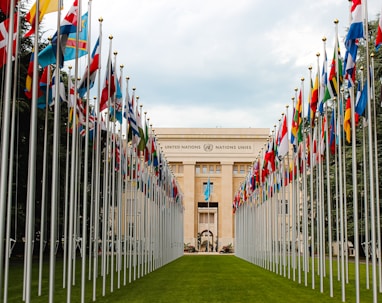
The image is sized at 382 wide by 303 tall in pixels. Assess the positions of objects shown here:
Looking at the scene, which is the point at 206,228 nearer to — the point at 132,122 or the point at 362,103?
the point at 132,122

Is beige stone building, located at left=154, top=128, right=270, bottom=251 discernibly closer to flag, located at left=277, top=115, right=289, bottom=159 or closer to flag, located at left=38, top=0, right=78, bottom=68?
flag, located at left=277, top=115, right=289, bottom=159

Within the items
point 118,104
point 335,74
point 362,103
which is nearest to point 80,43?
point 118,104

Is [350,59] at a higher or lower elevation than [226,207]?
higher

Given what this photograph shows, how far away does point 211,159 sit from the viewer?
94.4 meters

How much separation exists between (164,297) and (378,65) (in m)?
21.1

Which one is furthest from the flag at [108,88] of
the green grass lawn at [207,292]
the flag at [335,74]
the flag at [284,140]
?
Answer: the flag at [284,140]

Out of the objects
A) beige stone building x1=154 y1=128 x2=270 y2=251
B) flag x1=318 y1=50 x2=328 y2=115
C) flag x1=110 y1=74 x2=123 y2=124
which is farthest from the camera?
beige stone building x1=154 y1=128 x2=270 y2=251

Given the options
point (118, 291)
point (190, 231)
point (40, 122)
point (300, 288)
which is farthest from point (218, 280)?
point (190, 231)

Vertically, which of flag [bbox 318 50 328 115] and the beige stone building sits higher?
the beige stone building

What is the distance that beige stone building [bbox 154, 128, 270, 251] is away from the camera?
93.6 metres

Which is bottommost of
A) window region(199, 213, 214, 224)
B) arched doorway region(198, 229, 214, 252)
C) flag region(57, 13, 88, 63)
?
arched doorway region(198, 229, 214, 252)

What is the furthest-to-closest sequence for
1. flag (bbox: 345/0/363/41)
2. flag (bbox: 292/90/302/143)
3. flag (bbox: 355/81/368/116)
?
flag (bbox: 292/90/302/143), flag (bbox: 355/81/368/116), flag (bbox: 345/0/363/41)

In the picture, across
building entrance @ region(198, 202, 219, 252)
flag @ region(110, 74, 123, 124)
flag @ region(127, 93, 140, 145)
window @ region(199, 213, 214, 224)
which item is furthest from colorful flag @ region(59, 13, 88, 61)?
window @ region(199, 213, 214, 224)

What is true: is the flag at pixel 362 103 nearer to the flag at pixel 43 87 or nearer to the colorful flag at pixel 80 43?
the colorful flag at pixel 80 43
